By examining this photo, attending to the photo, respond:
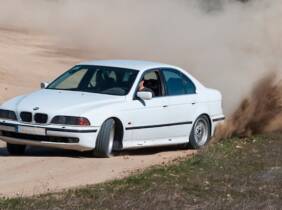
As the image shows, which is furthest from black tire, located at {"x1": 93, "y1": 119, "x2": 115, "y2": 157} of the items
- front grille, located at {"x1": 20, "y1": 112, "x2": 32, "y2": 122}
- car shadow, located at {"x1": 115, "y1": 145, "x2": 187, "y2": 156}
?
front grille, located at {"x1": 20, "y1": 112, "x2": 32, "y2": 122}

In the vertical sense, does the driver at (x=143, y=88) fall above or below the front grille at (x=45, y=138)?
above

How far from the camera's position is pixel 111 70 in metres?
13.3

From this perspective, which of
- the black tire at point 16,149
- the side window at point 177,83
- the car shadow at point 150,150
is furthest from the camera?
the side window at point 177,83

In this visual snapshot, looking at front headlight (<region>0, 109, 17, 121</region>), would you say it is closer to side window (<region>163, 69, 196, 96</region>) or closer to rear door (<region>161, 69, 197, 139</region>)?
rear door (<region>161, 69, 197, 139</region>)

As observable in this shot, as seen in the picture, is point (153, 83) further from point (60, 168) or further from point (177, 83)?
point (60, 168)

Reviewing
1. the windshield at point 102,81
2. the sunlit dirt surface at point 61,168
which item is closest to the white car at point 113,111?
the windshield at point 102,81

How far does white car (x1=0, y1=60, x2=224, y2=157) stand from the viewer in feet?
39.1

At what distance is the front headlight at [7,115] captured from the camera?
12.2 meters

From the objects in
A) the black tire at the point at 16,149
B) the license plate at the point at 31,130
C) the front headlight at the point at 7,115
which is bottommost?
the black tire at the point at 16,149

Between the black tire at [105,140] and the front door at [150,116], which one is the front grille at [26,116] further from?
the front door at [150,116]

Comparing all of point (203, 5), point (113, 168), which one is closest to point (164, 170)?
point (113, 168)

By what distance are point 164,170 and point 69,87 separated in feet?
10.1

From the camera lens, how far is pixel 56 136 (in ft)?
39.0

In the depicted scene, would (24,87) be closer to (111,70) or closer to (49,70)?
(49,70)
